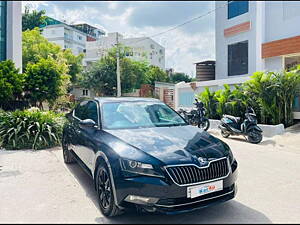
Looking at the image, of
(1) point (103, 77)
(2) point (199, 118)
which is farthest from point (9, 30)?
(1) point (103, 77)

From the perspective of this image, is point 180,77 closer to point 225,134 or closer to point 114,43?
point 114,43

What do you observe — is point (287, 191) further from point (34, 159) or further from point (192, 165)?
point (34, 159)

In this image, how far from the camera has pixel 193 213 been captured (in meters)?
3.13

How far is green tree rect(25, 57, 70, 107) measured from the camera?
13.1 metres

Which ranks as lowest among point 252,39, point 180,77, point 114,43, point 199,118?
point 199,118

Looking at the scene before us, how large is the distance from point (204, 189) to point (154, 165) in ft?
1.95

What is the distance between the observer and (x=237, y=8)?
1709 cm

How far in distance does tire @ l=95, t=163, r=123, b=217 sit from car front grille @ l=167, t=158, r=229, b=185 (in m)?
0.74

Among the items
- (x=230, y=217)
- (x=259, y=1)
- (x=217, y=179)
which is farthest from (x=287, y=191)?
(x=259, y=1)

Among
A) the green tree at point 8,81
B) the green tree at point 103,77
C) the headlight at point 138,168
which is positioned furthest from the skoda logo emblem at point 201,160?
the green tree at point 103,77

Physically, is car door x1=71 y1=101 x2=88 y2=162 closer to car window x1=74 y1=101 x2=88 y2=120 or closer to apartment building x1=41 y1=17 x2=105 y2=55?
car window x1=74 y1=101 x2=88 y2=120

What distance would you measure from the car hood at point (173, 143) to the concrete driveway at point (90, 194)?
0.71m

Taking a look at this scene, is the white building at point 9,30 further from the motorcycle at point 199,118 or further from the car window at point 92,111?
the car window at point 92,111

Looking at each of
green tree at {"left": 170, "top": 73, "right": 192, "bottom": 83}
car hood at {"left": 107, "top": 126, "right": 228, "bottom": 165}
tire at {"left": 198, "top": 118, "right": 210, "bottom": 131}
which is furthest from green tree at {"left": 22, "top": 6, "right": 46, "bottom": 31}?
car hood at {"left": 107, "top": 126, "right": 228, "bottom": 165}
